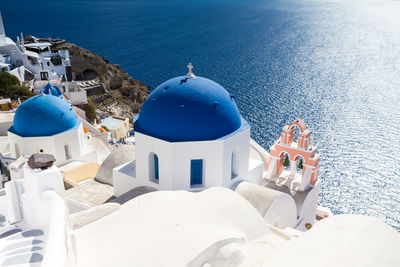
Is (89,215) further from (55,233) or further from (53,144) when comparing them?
(53,144)

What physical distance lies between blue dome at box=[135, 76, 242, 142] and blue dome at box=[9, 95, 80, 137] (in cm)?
680

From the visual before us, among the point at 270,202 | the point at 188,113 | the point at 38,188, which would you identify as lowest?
the point at 270,202

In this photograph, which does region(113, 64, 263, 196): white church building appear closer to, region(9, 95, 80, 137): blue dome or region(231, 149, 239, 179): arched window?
region(231, 149, 239, 179): arched window

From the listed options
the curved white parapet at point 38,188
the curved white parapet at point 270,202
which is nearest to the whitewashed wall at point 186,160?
the curved white parapet at point 270,202

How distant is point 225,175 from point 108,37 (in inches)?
3036

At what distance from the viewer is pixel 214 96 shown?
11.9m

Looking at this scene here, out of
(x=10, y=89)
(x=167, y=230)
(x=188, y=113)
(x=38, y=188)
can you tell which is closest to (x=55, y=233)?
(x=38, y=188)

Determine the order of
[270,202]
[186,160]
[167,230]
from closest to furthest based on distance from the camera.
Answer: [167,230], [270,202], [186,160]

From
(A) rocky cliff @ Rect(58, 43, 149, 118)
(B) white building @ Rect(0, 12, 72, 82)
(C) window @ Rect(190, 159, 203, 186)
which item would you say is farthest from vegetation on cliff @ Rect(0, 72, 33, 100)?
(C) window @ Rect(190, 159, 203, 186)

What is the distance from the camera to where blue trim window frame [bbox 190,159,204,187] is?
1215cm

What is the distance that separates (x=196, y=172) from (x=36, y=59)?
134 feet

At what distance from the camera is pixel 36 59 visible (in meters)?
45.9

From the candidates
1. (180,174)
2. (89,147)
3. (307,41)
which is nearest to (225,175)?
(180,174)

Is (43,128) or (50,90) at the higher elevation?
(50,90)
